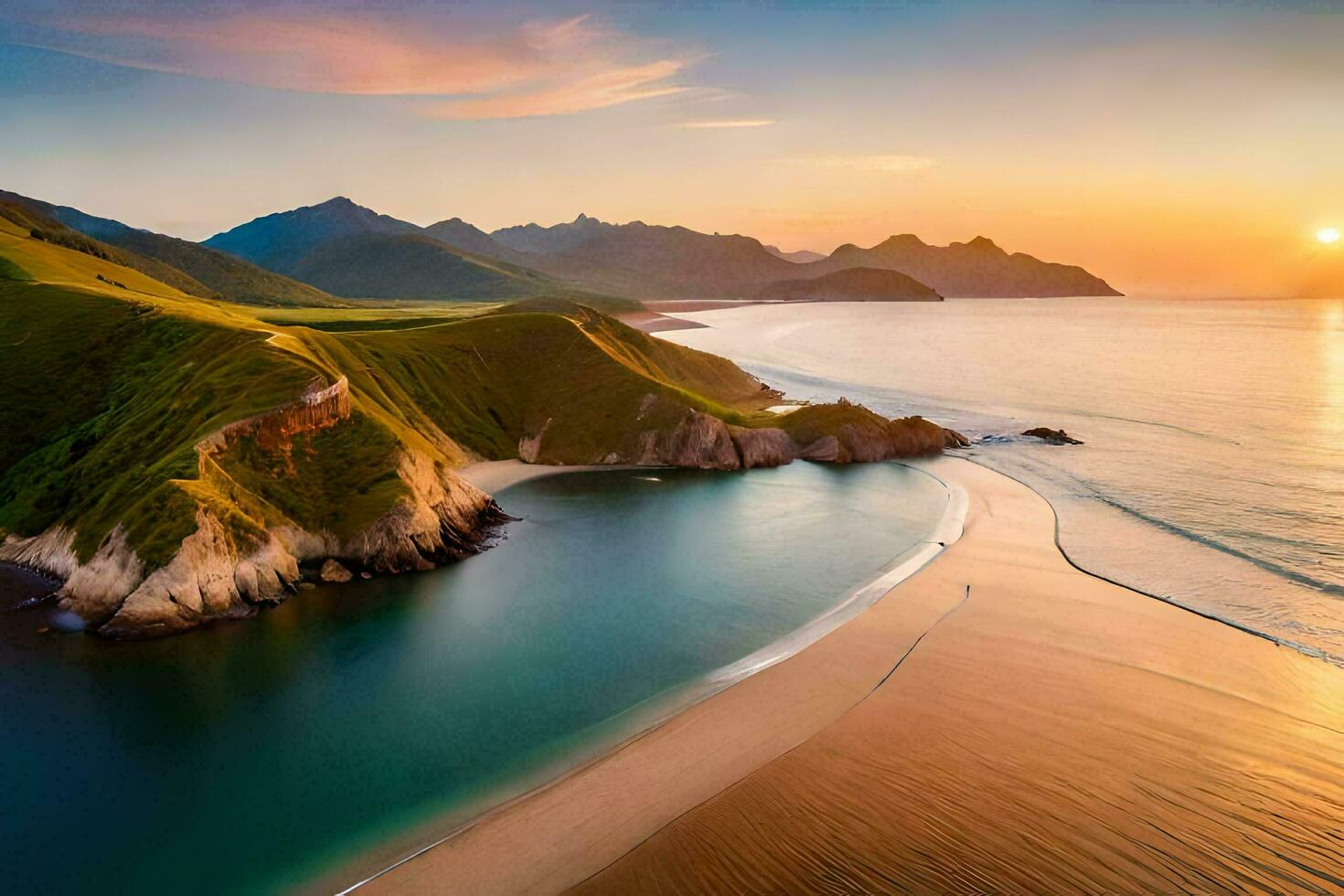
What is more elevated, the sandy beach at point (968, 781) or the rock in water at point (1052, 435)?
the rock in water at point (1052, 435)

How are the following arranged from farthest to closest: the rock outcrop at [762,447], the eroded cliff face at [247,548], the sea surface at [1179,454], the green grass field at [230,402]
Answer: the rock outcrop at [762,447] < the green grass field at [230,402] < the sea surface at [1179,454] < the eroded cliff face at [247,548]

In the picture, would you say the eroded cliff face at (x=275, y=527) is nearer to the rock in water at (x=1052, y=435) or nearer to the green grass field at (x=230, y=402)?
the green grass field at (x=230, y=402)

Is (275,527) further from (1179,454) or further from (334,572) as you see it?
(1179,454)

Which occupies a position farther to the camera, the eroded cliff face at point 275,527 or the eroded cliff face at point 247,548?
the eroded cliff face at point 275,527

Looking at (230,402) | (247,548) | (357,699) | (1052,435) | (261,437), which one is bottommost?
(357,699)

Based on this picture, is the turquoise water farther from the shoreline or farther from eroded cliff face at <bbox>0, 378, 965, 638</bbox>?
eroded cliff face at <bbox>0, 378, 965, 638</bbox>

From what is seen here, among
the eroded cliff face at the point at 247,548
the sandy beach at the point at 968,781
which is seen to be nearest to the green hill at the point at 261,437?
the eroded cliff face at the point at 247,548

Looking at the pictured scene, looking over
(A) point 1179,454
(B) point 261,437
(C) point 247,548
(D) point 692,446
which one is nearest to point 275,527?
(C) point 247,548
